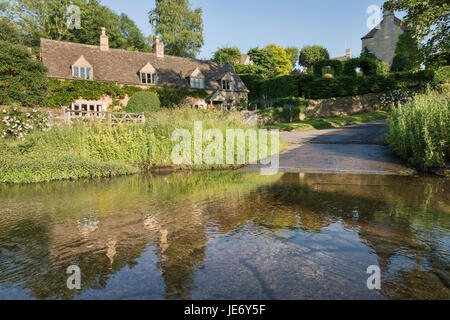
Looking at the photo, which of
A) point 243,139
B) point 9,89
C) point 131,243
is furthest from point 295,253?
point 9,89

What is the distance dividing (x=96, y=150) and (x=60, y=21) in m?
43.8

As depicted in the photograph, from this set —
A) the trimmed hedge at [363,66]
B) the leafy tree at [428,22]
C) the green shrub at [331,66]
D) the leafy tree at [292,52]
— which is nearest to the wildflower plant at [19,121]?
the leafy tree at [428,22]

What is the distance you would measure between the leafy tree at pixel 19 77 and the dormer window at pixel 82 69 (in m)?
6.00

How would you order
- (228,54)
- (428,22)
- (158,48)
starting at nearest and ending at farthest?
1. (428,22)
2. (158,48)
3. (228,54)

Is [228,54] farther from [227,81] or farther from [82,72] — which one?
[82,72]

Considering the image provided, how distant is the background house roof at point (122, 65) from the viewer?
31438 millimetres

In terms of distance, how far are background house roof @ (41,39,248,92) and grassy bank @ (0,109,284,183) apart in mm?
21105

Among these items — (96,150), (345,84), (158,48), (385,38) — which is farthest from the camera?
(385,38)

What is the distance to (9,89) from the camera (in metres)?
23.5

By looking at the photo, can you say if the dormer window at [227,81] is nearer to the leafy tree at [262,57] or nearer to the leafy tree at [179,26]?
the leafy tree at [179,26]

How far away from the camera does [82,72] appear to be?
3191 centimetres

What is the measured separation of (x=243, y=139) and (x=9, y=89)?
20478mm

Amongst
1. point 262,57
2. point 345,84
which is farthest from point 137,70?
point 262,57
